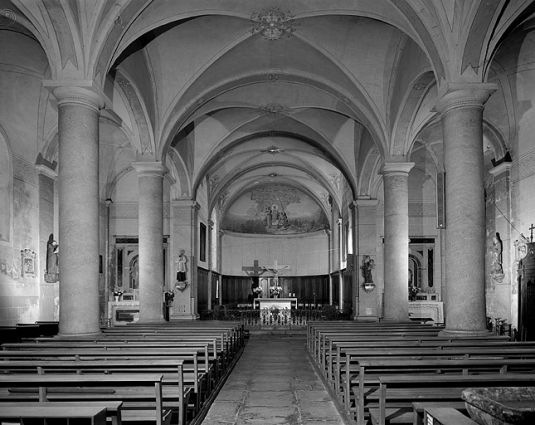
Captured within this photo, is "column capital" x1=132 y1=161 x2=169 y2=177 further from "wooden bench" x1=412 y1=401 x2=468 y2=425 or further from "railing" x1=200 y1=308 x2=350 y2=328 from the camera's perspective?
"wooden bench" x1=412 y1=401 x2=468 y2=425

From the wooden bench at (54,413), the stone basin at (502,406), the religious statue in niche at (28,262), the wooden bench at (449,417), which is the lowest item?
the wooden bench at (54,413)

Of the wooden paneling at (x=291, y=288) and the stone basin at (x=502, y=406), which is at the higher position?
the stone basin at (x=502, y=406)

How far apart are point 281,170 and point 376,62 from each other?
666 inches

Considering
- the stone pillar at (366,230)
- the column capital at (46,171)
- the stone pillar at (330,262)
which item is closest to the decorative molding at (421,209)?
the stone pillar at (366,230)

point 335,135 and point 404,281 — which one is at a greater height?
point 335,135

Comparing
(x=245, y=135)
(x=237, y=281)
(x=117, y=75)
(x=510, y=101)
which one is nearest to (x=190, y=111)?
(x=117, y=75)

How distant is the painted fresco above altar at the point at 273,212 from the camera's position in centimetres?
3797

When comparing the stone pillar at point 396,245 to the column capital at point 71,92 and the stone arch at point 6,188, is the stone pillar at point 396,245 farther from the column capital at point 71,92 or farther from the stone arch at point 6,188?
the stone arch at point 6,188

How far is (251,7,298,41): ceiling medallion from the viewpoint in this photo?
1470 cm

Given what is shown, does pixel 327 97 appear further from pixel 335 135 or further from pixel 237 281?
pixel 237 281

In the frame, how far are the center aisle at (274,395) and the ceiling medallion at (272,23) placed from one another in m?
8.72

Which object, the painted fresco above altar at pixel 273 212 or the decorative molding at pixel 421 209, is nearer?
the decorative molding at pixel 421 209

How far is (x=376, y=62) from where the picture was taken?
17094 millimetres

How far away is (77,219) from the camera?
1049 centimetres
